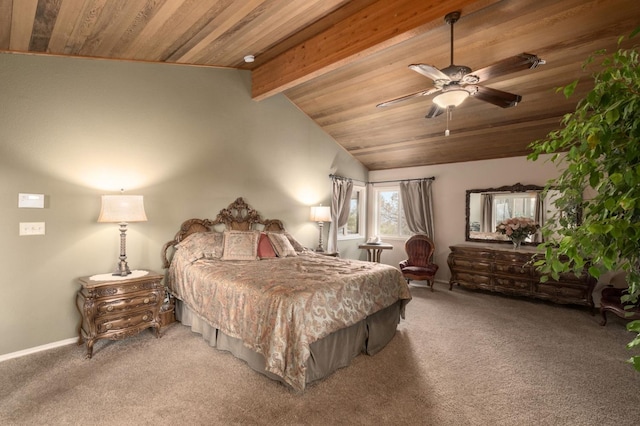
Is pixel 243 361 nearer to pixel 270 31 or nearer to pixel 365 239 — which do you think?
pixel 270 31

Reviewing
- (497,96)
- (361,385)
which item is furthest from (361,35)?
(361,385)

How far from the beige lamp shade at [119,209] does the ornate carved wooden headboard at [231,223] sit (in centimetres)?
82

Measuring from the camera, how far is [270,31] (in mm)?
3373

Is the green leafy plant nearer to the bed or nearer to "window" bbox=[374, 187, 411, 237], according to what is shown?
the bed

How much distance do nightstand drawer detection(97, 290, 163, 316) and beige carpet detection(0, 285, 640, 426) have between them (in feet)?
1.33

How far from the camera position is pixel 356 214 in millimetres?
7121

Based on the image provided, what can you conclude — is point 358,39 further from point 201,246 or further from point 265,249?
point 201,246

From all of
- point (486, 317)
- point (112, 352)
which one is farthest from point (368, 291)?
point (112, 352)

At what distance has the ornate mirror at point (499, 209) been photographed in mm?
5207

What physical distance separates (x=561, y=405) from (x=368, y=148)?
Answer: 4.90m

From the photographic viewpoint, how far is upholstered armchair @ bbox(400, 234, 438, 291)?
5.52 m

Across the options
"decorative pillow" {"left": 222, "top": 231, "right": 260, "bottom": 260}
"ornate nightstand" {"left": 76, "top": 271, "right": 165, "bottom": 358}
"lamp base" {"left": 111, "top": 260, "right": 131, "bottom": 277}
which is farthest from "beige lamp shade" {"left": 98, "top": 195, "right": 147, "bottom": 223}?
"decorative pillow" {"left": 222, "top": 231, "right": 260, "bottom": 260}

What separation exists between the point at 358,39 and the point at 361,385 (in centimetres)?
321

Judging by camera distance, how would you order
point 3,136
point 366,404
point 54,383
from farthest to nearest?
point 3,136 → point 54,383 → point 366,404
